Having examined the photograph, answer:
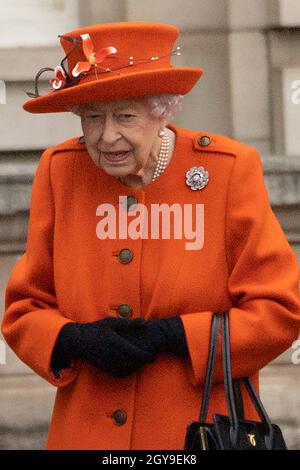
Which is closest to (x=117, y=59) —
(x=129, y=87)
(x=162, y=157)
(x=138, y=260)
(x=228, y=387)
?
(x=129, y=87)

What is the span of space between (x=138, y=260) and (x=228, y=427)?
2.02 ft

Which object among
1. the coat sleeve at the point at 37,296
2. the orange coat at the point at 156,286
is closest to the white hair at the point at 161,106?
the orange coat at the point at 156,286

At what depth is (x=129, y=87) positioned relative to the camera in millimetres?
4293

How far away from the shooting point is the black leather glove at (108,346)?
425cm

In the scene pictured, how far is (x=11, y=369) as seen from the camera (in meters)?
6.94

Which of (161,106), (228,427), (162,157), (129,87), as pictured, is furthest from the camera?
(162,157)

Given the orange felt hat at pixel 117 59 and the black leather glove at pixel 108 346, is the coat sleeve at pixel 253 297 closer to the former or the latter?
the black leather glove at pixel 108 346

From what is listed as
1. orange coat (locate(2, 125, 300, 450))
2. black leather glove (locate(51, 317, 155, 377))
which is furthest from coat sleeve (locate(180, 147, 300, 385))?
black leather glove (locate(51, 317, 155, 377))

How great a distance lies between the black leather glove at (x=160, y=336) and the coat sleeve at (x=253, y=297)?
0.02m

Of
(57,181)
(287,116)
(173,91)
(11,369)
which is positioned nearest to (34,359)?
(57,181)

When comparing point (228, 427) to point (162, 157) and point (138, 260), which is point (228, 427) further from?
point (162, 157)

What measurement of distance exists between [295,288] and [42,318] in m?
Answer: 0.74

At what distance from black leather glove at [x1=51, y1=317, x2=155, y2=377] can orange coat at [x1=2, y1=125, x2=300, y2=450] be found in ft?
0.29

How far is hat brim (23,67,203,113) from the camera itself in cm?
428
